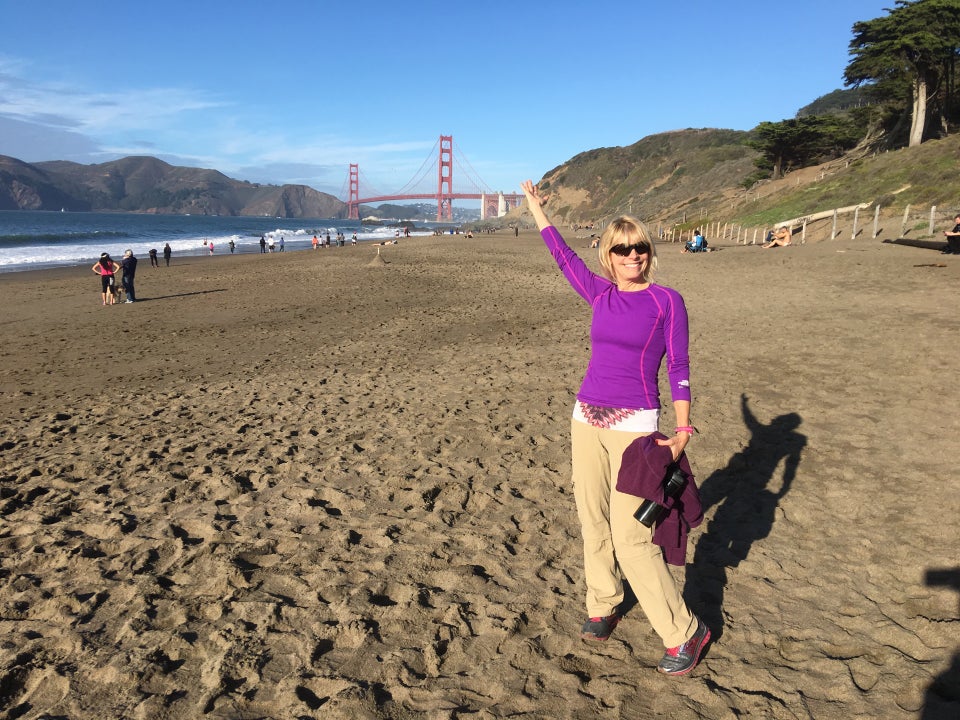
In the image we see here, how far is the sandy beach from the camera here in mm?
2455

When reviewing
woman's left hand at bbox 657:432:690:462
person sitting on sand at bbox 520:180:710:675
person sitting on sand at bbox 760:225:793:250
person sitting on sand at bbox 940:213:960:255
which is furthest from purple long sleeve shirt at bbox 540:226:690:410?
person sitting on sand at bbox 760:225:793:250

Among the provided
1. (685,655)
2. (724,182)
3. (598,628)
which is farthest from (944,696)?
(724,182)

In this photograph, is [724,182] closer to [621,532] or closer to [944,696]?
[944,696]

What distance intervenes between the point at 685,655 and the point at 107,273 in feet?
53.0

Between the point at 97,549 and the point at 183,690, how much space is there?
152 cm

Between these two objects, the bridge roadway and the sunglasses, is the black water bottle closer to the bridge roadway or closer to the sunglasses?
the sunglasses

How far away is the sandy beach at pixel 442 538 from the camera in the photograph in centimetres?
246

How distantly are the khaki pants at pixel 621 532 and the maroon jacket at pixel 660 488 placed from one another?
0.19 ft

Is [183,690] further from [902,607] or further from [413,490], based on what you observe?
[902,607]

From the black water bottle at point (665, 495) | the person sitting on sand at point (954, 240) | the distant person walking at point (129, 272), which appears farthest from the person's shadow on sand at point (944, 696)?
the distant person walking at point (129, 272)

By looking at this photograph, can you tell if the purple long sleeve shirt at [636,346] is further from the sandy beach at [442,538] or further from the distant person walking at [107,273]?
the distant person walking at [107,273]

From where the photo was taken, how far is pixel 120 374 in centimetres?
820

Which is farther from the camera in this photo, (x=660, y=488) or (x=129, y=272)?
(x=129, y=272)

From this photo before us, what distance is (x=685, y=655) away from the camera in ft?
8.00
